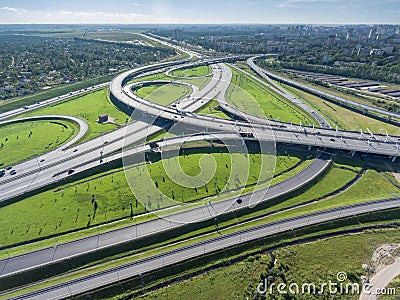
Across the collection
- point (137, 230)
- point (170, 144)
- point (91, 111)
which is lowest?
point (137, 230)

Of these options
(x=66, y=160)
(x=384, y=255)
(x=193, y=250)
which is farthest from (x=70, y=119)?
(x=384, y=255)

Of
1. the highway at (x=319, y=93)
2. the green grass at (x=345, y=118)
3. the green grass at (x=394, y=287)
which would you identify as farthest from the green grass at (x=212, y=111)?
the green grass at (x=394, y=287)

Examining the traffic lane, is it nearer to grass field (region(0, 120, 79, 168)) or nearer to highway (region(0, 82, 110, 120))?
grass field (region(0, 120, 79, 168))

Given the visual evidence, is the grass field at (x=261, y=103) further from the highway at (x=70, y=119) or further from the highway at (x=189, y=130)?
the highway at (x=70, y=119)

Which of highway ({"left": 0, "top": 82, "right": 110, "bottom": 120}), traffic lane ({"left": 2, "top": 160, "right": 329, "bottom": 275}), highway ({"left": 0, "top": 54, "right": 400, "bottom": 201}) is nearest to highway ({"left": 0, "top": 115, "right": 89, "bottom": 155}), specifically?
highway ({"left": 0, "top": 82, "right": 110, "bottom": 120})

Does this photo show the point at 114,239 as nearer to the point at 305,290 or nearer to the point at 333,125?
the point at 305,290

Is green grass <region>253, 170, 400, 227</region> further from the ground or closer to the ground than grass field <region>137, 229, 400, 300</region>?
further from the ground

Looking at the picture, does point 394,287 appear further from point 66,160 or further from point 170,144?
point 66,160
